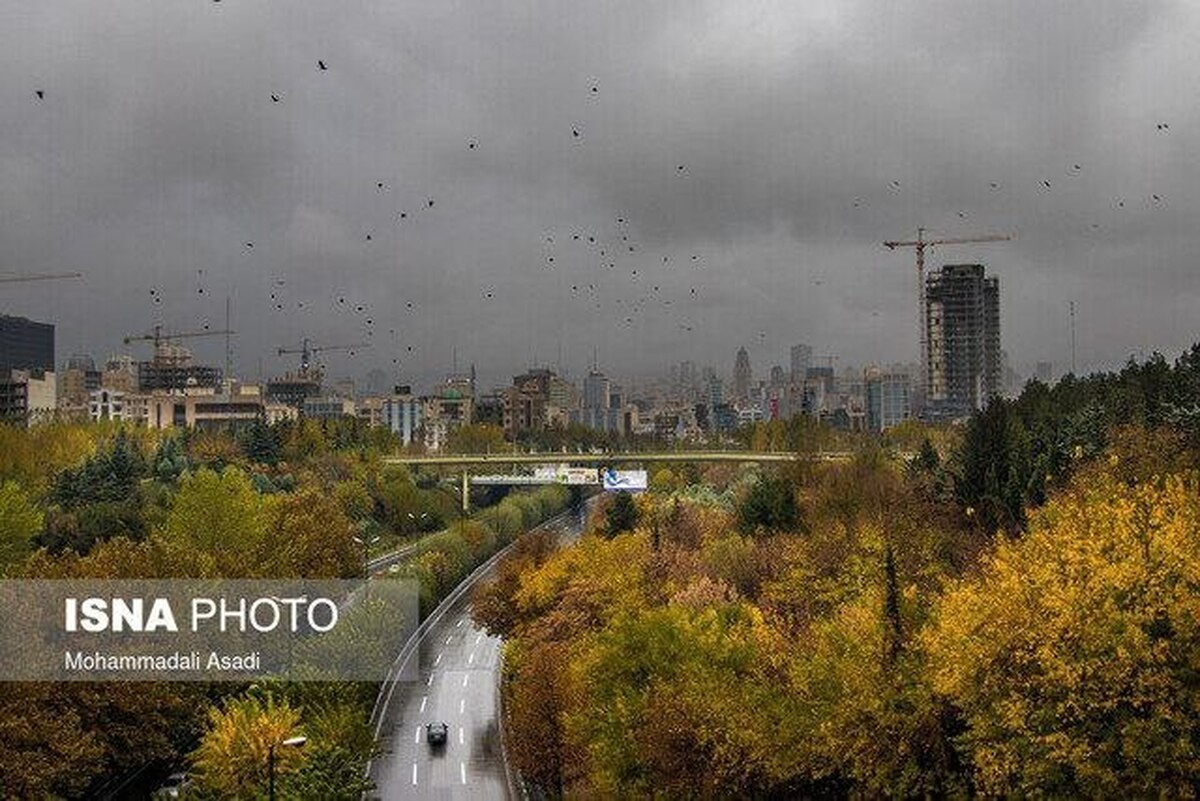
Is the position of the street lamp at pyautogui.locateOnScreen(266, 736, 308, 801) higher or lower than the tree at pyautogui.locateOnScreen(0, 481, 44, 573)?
lower

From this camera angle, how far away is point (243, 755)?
3150 centimetres

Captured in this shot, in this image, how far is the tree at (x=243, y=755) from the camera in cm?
3112

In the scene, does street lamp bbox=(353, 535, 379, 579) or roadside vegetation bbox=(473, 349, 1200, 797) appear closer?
roadside vegetation bbox=(473, 349, 1200, 797)

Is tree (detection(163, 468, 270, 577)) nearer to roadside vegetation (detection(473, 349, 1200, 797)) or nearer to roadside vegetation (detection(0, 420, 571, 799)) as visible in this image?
roadside vegetation (detection(0, 420, 571, 799))

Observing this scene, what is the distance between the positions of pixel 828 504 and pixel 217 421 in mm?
158433

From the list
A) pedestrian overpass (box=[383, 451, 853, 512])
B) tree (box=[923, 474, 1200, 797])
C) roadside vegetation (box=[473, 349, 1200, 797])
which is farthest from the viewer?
pedestrian overpass (box=[383, 451, 853, 512])

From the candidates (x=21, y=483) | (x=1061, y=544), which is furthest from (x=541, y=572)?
(x=21, y=483)

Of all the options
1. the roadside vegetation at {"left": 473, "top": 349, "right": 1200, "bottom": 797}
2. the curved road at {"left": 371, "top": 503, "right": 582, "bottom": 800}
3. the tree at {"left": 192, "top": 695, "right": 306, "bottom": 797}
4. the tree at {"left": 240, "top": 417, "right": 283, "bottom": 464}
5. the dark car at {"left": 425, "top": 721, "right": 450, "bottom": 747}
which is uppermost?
the tree at {"left": 240, "top": 417, "right": 283, "bottom": 464}

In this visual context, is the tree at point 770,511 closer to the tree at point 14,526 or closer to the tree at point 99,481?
the tree at point 14,526

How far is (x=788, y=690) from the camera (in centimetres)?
2842

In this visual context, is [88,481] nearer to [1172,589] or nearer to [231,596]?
[231,596]

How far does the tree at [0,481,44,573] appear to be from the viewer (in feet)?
175

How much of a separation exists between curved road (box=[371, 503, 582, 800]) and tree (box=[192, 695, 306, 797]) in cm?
641

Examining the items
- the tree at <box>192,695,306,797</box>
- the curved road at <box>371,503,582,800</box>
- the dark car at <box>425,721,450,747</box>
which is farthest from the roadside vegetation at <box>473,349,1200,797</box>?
the tree at <box>192,695,306,797</box>
